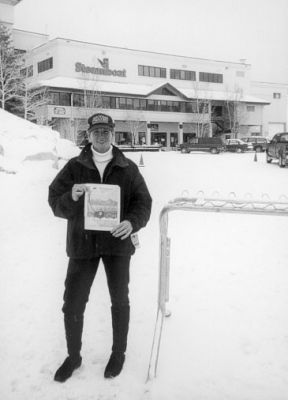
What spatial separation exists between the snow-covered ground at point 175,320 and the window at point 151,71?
177 feet

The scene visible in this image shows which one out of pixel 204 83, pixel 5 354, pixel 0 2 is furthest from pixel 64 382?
pixel 204 83

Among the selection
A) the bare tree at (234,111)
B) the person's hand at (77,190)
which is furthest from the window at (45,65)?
the person's hand at (77,190)

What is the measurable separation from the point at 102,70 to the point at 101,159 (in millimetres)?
54350

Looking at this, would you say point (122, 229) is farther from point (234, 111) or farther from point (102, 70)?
point (234, 111)

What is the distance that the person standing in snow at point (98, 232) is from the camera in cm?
287

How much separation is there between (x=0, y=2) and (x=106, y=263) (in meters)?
57.0

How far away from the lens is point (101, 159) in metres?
2.88

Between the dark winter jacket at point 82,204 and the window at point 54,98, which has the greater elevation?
the window at point 54,98

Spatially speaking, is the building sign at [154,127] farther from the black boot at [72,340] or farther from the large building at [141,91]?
the black boot at [72,340]

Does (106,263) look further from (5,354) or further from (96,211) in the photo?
(5,354)

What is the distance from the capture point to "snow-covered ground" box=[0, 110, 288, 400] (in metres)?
2.82

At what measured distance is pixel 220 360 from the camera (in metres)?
3.17

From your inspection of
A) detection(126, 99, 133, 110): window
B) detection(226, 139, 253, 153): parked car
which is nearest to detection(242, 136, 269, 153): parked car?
detection(226, 139, 253, 153): parked car

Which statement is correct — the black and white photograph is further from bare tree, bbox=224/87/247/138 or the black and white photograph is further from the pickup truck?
bare tree, bbox=224/87/247/138
